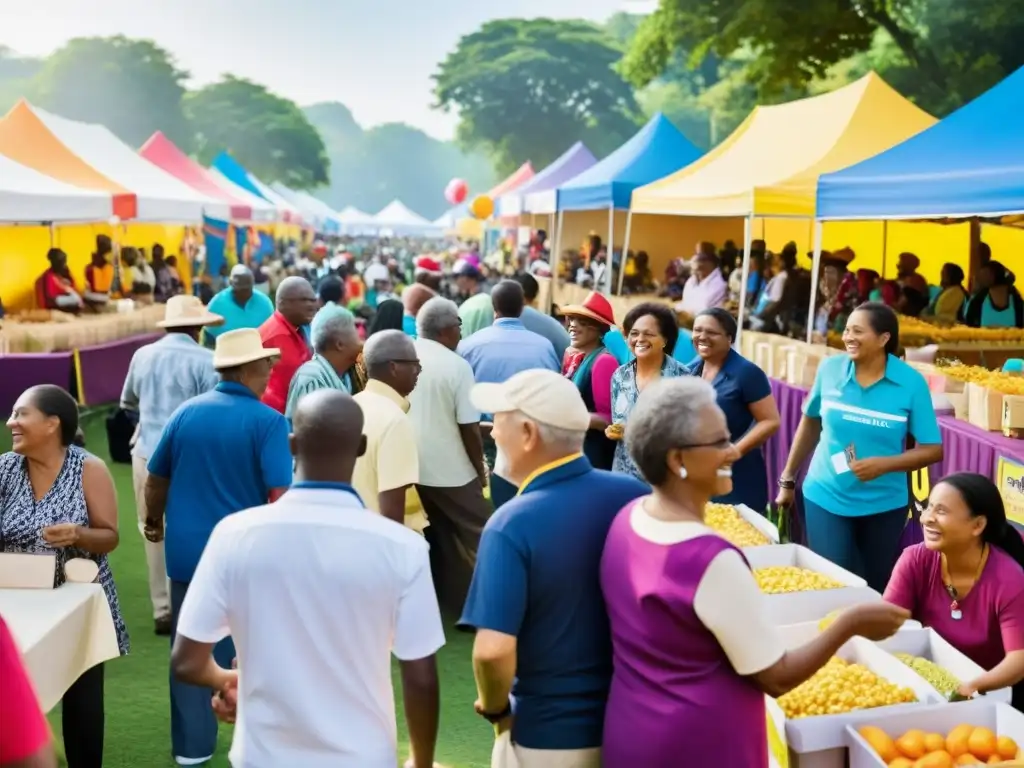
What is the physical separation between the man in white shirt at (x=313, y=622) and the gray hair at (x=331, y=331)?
8.80 feet

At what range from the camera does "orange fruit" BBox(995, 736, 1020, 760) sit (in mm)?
2771

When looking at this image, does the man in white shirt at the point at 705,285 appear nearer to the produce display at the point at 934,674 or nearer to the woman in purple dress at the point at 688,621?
the produce display at the point at 934,674

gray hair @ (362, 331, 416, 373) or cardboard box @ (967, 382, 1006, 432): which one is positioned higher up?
gray hair @ (362, 331, 416, 373)

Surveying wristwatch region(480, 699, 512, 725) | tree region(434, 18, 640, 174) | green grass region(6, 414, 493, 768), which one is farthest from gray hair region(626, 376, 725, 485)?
tree region(434, 18, 640, 174)

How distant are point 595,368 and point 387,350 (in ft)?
4.63

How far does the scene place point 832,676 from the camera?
3203mm

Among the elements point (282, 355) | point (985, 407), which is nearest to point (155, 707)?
point (282, 355)

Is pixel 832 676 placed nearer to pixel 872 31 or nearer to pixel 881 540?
pixel 881 540

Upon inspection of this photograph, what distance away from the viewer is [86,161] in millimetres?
15094

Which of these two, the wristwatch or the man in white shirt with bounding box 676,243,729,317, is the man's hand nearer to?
the wristwatch

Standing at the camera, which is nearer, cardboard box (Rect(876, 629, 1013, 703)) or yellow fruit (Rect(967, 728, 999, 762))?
yellow fruit (Rect(967, 728, 999, 762))

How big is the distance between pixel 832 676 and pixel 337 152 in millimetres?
185510

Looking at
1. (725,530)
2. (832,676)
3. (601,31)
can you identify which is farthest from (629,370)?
(601,31)

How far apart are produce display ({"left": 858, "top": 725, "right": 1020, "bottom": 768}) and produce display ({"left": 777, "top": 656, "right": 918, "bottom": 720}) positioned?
16 cm
